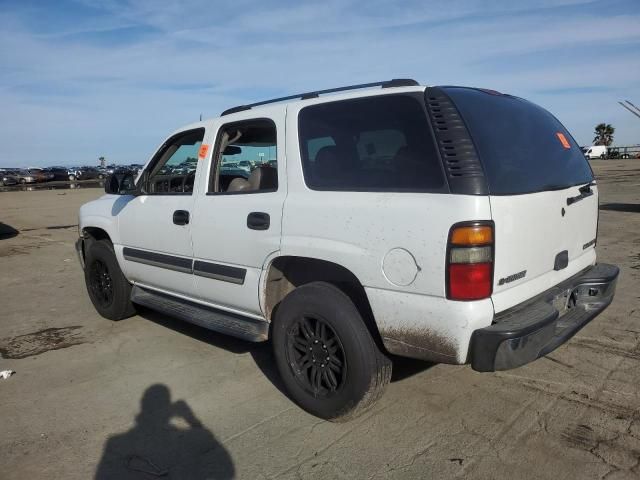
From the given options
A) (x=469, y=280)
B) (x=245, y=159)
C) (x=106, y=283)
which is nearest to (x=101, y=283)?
(x=106, y=283)

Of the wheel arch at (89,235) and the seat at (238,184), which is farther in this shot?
the wheel arch at (89,235)

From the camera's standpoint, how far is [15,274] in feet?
26.6

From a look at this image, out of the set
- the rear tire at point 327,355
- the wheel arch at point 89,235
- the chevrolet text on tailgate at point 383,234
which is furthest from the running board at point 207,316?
the wheel arch at point 89,235

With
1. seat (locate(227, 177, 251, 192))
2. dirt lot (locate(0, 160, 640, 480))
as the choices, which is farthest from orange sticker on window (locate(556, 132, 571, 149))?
seat (locate(227, 177, 251, 192))

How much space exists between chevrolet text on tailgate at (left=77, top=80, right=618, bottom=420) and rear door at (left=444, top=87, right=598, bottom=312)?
1 centimetres

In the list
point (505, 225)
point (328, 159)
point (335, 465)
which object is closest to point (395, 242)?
point (505, 225)

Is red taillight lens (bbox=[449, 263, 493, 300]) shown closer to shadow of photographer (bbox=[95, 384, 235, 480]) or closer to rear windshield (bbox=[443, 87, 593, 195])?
rear windshield (bbox=[443, 87, 593, 195])

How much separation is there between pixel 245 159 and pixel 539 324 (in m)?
2.61

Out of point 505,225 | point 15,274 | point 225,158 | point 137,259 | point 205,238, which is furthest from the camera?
point 15,274

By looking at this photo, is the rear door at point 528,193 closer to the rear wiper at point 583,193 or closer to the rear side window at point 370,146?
the rear wiper at point 583,193

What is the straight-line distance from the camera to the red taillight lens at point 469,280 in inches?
102

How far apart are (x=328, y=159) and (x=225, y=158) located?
125 cm

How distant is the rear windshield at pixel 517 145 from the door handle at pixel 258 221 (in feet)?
4.55

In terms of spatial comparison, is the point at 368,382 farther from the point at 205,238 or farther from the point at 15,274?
the point at 15,274
